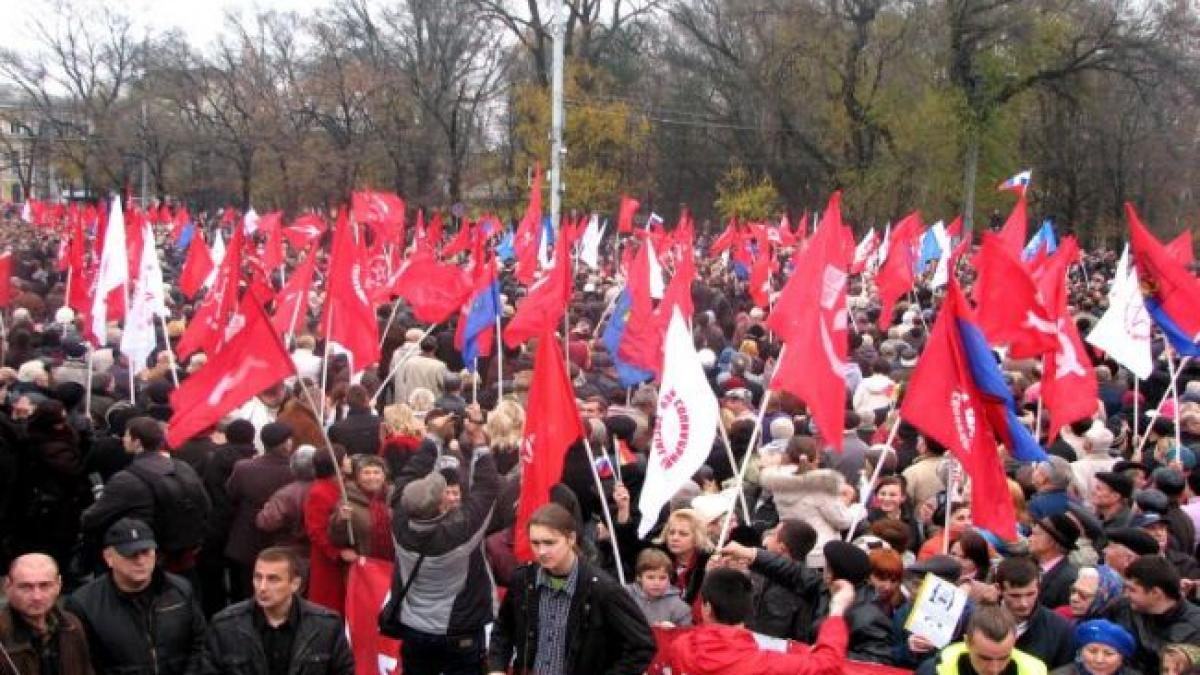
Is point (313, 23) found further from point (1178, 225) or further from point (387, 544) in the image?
point (387, 544)

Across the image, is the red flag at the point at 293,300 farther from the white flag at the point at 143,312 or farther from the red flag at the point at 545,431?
the red flag at the point at 545,431

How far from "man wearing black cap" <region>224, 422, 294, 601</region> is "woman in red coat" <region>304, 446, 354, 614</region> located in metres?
0.51

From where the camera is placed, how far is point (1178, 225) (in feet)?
159

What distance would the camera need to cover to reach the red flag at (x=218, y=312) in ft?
33.9

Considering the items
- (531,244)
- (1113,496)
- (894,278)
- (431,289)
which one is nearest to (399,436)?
(1113,496)

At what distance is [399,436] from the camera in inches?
323

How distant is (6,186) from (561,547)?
314ft

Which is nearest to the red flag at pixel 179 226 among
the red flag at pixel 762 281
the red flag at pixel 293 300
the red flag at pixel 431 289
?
the red flag at pixel 762 281

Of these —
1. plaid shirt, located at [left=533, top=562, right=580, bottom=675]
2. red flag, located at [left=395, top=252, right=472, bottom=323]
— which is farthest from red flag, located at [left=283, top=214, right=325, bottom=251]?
plaid shirt, located at [left=533, top=562, right=580, bottom=675]

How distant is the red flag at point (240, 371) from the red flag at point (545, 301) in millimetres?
3533

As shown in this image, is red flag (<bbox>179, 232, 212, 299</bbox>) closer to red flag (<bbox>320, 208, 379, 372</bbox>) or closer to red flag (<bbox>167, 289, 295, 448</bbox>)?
red flag (<bbox>320, 208, 379, 372</bbox>)

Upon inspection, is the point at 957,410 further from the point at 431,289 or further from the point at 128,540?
the point at 431,289

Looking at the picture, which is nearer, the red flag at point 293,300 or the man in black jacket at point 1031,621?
the man in black jacket at point 1031,621

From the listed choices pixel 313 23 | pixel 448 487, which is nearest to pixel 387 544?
pixel 448 487
